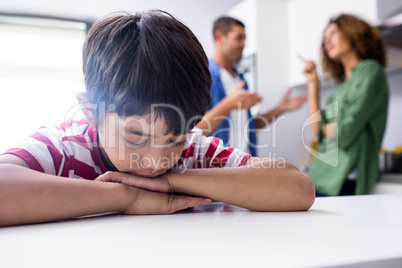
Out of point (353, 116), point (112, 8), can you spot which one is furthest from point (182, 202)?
point (112, 8)

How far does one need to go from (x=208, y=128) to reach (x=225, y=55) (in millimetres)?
622

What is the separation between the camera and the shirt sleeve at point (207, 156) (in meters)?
0.79

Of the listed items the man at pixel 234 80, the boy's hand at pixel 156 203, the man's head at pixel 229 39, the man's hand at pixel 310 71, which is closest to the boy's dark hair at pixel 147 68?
the boy's hand at pixel 156 203

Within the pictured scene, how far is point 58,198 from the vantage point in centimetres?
51

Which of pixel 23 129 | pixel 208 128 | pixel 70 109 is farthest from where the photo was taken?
pixel 23 129

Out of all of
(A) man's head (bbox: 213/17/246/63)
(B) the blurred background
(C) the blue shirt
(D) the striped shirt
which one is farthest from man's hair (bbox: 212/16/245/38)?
(D) the striped shirt

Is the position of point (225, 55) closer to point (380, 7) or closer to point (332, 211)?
point (380, 7)

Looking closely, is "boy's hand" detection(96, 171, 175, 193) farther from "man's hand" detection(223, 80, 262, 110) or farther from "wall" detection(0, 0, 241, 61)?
"wall" detection(0, 0, 241, 61)

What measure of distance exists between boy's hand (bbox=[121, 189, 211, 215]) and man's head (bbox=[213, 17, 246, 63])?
4.45ft

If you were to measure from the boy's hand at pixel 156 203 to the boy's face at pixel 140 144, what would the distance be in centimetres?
5

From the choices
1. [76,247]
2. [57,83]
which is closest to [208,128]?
[76,247]

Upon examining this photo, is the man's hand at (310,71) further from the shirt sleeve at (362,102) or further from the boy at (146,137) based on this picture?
the boy at (146,137)

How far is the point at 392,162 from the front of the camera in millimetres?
1908

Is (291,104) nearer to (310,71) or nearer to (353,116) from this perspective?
(353,116)
